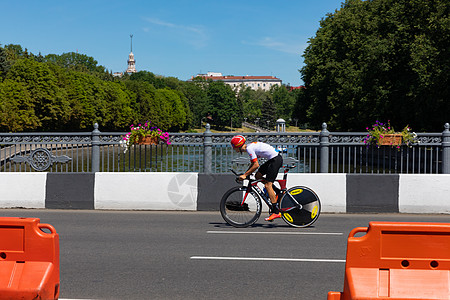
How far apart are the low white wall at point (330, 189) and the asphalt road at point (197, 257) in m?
0.71

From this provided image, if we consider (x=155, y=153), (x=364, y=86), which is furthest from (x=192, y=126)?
(x=155, y=153)

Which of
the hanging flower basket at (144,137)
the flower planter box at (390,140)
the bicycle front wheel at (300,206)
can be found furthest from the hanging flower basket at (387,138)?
the hanging flower basket at (144,137)

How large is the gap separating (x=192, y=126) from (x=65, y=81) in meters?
96.7

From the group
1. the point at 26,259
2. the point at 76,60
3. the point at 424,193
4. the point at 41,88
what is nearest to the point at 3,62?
the point at 41,88

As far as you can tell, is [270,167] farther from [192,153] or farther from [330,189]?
[192,153]

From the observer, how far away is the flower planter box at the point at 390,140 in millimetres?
12398

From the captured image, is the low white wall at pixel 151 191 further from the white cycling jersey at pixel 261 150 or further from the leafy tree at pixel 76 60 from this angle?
the leafy tree at pixel 76 60

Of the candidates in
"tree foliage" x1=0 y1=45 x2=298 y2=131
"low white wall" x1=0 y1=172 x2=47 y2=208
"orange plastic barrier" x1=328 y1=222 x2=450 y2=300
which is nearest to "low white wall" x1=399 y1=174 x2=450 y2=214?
"low white wall" x1=0 y1=172 x2=47 y2=208

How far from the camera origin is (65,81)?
75.8 m

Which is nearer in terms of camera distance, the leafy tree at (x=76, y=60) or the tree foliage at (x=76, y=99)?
the tree foliage at (x=76, y=99)

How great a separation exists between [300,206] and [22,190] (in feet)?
20.9

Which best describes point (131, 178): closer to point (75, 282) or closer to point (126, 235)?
point (126, 235)

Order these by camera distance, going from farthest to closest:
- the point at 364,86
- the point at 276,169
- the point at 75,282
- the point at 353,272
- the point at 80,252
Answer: the point at 364,86 → the point at 276,169 → the point at 80,252 → the point at 75,282 → the point at 353,272

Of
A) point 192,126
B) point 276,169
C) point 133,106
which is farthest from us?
point 192,126
